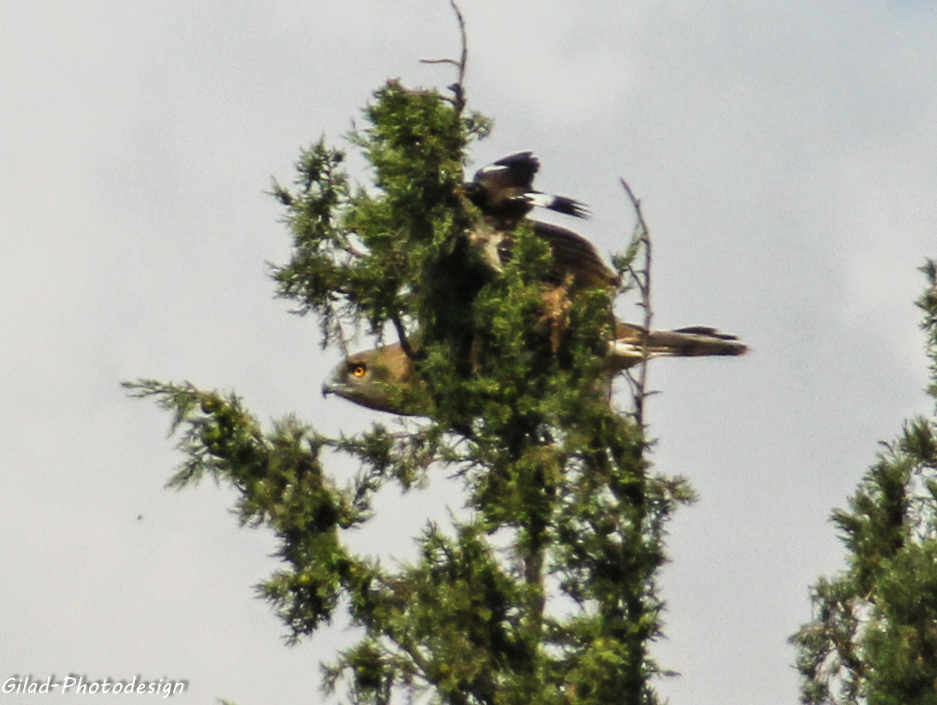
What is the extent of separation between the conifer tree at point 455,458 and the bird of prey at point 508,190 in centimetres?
89

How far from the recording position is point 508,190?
23.4 feet

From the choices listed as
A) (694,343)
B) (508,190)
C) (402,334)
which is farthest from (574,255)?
(402,334)

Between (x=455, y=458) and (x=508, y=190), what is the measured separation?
181cm

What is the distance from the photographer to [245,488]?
18.7 feet

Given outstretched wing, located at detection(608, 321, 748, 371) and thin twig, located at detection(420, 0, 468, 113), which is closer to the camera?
thin twig, located at detection(420, 0, 468, 113)

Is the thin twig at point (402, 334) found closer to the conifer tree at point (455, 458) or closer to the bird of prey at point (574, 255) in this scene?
the conifer tree at point (455, 458)

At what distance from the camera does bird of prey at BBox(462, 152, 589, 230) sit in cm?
704

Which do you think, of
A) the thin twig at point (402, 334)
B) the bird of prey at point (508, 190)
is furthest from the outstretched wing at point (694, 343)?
the thin twig at point (402, 334)

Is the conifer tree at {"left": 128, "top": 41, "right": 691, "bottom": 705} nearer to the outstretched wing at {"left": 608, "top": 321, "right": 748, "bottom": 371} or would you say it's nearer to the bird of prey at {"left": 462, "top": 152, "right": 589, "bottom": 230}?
the bird of prey at {"left": 462, "top": 152, "right": 589, "bottom": 230}

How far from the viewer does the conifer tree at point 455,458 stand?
5.16 meters

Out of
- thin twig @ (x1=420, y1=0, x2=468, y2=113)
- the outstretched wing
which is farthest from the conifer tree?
the outstretched wing

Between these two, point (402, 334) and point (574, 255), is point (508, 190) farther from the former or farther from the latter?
point (402, 334)

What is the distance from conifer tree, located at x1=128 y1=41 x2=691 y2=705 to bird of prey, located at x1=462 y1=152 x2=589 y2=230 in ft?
2.93

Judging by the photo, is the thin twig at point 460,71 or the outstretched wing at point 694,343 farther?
the outstretched wing at point 694,343
